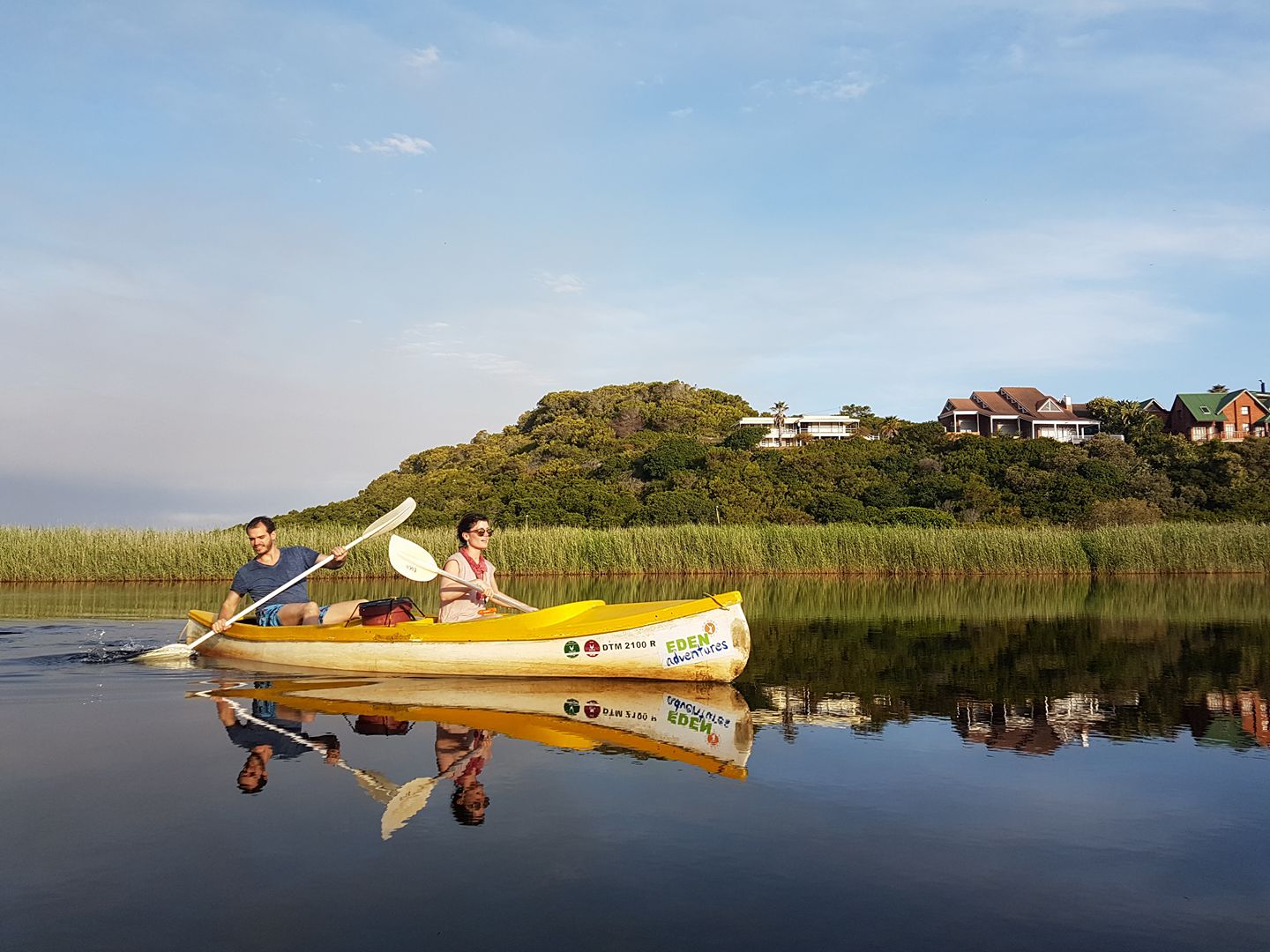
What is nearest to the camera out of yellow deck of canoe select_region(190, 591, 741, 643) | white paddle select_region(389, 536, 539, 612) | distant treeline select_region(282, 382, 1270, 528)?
yellow deck of canoe select_region(190, 591, 741, 643)

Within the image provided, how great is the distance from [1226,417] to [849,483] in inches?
1130

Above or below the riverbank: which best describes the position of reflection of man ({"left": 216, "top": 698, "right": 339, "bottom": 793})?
below

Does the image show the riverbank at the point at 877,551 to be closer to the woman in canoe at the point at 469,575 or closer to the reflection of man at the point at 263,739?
the woman in canoe at the point at 469,575

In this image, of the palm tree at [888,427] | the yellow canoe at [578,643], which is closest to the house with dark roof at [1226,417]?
the palm tree at [888,427]

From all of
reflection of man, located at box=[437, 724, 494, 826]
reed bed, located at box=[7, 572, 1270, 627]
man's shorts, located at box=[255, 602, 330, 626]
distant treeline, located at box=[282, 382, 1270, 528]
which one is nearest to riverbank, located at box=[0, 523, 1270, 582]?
reed bed, located at box=[7, 572, 1270, 627]

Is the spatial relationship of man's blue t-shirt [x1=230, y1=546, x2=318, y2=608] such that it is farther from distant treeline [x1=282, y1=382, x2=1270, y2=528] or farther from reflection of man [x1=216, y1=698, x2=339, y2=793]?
distant treeline [x1=282, y1=382, x2=1270, y2=528]

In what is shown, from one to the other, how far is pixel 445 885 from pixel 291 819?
1.14 metres

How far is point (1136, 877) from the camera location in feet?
12.3

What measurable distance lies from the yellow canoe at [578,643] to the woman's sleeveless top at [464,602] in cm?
25

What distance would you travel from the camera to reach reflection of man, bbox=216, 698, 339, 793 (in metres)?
5.23

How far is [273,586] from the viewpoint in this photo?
938cm

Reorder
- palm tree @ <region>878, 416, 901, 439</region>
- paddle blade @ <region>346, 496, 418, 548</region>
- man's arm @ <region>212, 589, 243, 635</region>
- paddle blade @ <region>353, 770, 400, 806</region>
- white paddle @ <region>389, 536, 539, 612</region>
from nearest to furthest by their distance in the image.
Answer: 1. paddle blade @ <region>353, 770, 400, 806</region>
2. white paddle @ <region>389, 536, 539, 612</region>
3. man's arm @ <region>212, 589, 243, 635</region>
4. paddle blade @ <region>346, 496, 418, 548</region>
5. palm tree @ <region>878, 416, 901, 439</region>

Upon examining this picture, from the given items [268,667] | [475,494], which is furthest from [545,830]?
[475,494]

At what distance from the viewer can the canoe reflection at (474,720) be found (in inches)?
202
